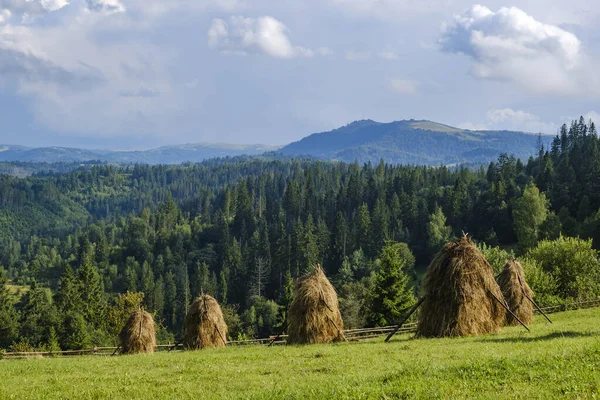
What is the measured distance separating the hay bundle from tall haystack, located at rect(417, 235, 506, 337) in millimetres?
18281

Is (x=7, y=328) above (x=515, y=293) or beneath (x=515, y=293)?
beneath

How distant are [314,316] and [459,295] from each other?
8110mm

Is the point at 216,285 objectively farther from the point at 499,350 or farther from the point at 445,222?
the point at 499,350

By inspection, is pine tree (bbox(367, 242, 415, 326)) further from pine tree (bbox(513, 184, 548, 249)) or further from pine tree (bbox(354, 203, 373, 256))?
pine tree (bbox(354, 203, 373, 256))

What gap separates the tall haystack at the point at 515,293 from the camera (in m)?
33.2

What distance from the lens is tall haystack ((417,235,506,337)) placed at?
24.7m

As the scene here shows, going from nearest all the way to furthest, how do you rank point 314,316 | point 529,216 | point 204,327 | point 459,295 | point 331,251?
point 459,295, point 314,316, point 204,327, point 529,216, point 331,251

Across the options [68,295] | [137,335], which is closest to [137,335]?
[137,335]

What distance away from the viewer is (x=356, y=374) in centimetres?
1490

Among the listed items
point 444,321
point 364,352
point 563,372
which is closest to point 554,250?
point 444,321

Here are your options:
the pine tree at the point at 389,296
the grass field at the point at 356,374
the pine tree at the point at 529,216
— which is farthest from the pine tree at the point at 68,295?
the pine tree at the point at 529,216

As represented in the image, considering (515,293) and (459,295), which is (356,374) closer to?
(459,295)

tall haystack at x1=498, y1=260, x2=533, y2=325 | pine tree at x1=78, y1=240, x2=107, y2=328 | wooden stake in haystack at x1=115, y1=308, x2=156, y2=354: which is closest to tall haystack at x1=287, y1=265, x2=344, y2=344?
wooden stake in haystack at x1=115, y1=308, x2=156, y2=354

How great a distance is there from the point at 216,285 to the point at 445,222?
203 ft
